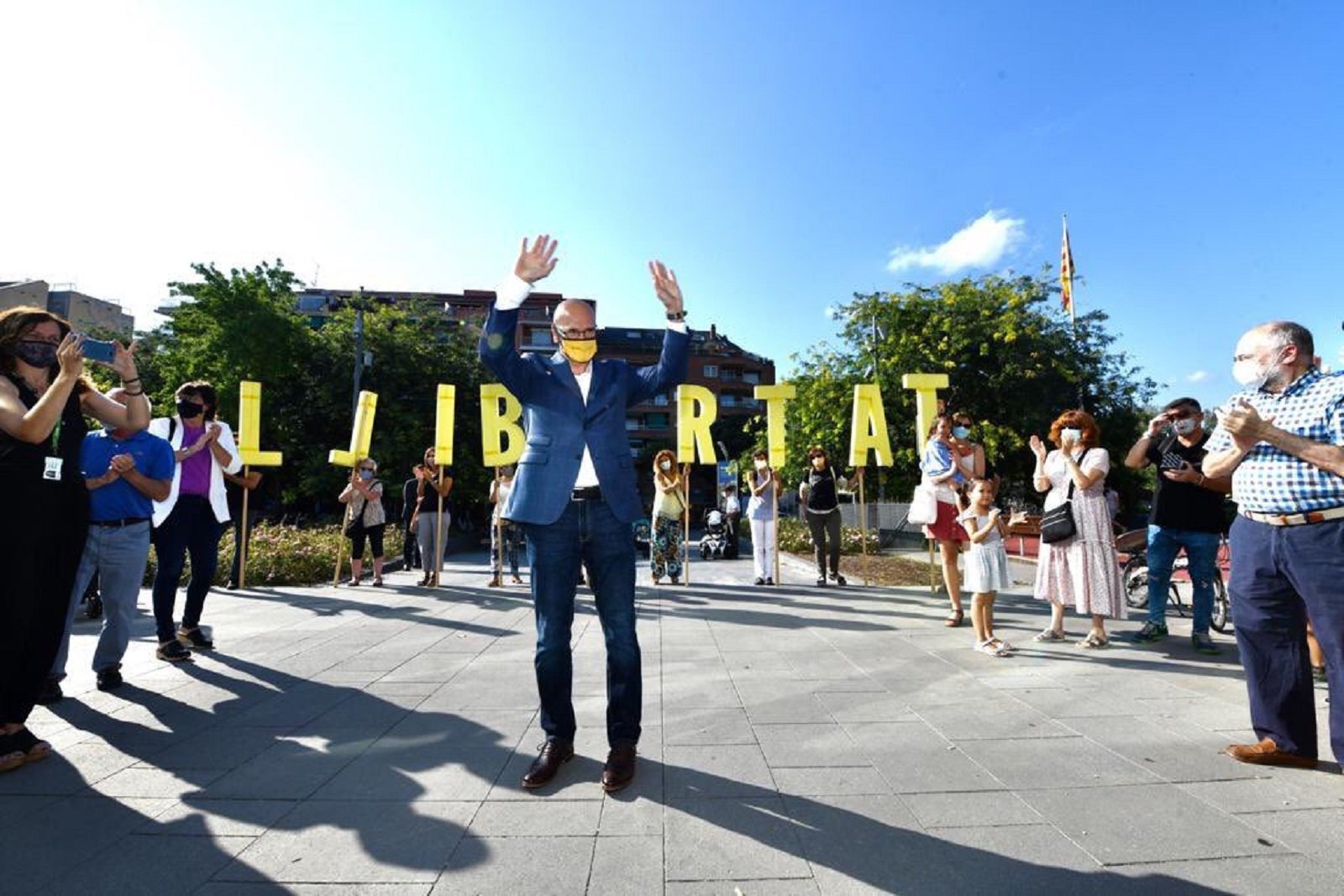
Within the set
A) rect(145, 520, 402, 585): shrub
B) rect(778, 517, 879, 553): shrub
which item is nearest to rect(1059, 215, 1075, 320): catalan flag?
rect(778, 517, 879, 553): shrub

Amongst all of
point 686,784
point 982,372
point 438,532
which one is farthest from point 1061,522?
point 982,372

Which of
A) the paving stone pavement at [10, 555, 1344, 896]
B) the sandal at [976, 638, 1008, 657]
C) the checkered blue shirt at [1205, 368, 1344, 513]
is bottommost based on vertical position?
the paving stone pavement at [10, 555, 1344, 896]

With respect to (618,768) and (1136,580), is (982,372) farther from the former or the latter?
Result: (618,768)

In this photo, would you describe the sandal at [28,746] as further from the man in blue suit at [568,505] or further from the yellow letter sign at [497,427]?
the yellow letter sign at [497,427]

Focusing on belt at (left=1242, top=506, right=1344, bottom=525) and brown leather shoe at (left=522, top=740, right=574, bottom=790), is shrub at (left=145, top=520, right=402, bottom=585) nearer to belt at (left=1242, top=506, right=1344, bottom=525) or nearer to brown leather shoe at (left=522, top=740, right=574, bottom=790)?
brown leather shoe at (left=522, top=740, right=574, bottom=790)

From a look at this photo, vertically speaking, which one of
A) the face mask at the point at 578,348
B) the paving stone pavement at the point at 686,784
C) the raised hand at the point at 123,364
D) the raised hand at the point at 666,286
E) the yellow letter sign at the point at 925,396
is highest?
the yellow letter sign at the point at 925,396

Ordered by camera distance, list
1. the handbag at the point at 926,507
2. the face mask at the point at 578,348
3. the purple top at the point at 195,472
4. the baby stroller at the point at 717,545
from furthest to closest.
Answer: the baby stroller at the point at 717,545, the handbag at the point at 926,507, the purple top at the point at 195,472, the face mask at the point at 578,348

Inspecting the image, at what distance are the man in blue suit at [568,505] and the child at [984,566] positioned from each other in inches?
137

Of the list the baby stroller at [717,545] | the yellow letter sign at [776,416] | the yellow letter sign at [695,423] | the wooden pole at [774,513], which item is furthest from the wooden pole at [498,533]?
the baby stroller at [717,545]

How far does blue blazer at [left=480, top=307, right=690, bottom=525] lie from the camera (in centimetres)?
276

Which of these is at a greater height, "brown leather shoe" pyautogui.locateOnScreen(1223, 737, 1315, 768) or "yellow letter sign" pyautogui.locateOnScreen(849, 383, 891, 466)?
"yellow letter sign" pyautogui.locateOnScreen(849, 383, 891, 466)

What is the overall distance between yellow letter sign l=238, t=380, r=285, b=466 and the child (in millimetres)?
8781

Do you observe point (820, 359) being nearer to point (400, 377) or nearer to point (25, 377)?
point (400, 377)

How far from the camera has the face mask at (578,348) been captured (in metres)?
2.95
